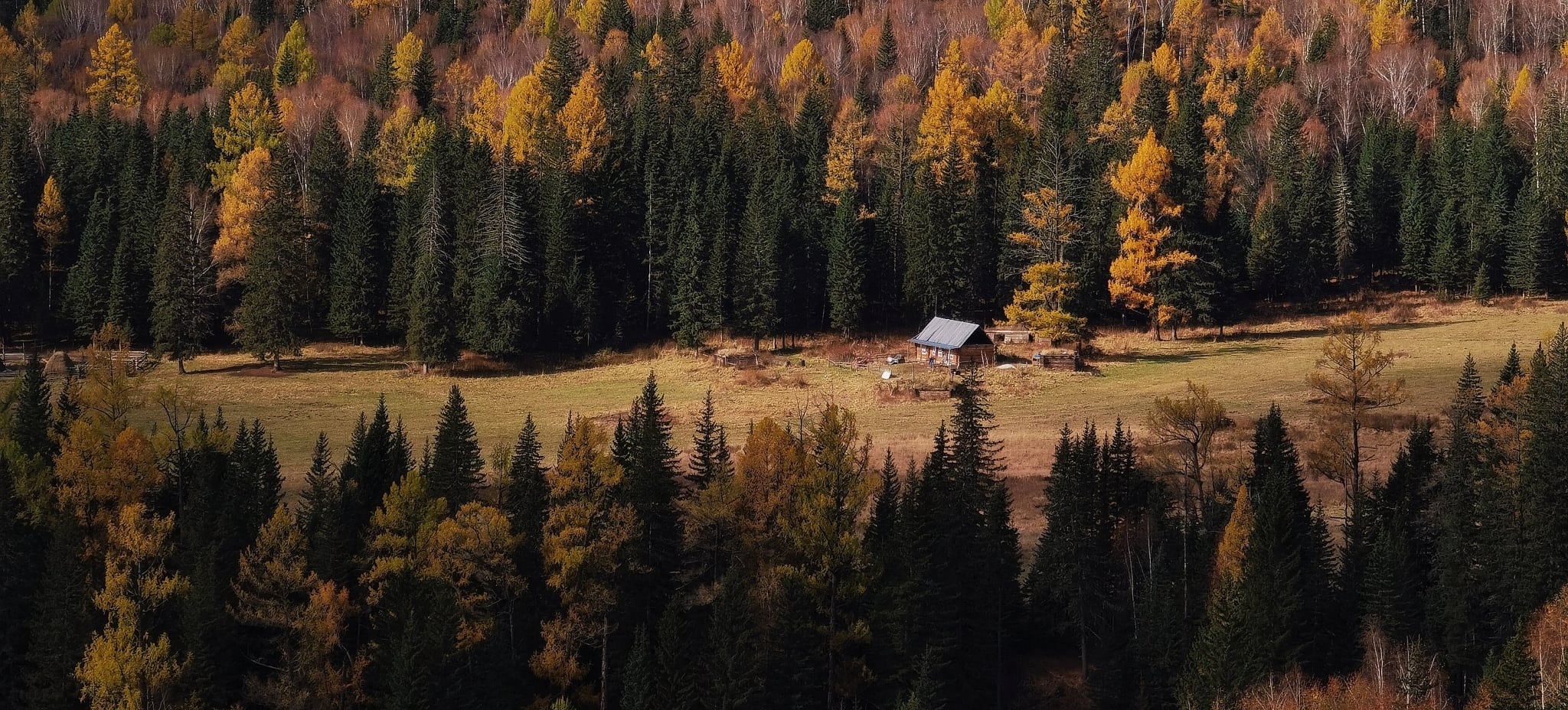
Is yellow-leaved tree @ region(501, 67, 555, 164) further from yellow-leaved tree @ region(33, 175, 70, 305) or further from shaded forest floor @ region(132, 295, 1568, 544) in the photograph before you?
yellow-leaved tree @ region(33, 175, 70, 305)

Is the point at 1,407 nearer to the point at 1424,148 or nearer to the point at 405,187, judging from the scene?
the point at 405,187

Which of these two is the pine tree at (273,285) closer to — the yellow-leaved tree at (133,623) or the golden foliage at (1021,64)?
the yellow-leaved tree at (133,623)

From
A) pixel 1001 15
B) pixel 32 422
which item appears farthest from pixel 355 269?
pixel 1001 15

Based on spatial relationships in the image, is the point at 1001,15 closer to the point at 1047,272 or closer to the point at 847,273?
the point at 847,273

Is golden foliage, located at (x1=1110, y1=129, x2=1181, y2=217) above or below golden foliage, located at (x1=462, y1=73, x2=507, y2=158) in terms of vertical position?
below

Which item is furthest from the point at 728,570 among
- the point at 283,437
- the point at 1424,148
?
the point at 1424,148

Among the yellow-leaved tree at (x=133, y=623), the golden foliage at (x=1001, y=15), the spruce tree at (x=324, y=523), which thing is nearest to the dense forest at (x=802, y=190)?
the golden foliage at (x=1001, y=15)

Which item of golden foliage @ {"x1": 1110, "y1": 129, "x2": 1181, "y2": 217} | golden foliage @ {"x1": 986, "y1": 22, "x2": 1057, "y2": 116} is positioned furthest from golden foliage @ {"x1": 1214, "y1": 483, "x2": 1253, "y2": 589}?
golden foliage @ {"x1": 986, "y1": 22, "x2": 1057, "y2": 116}
